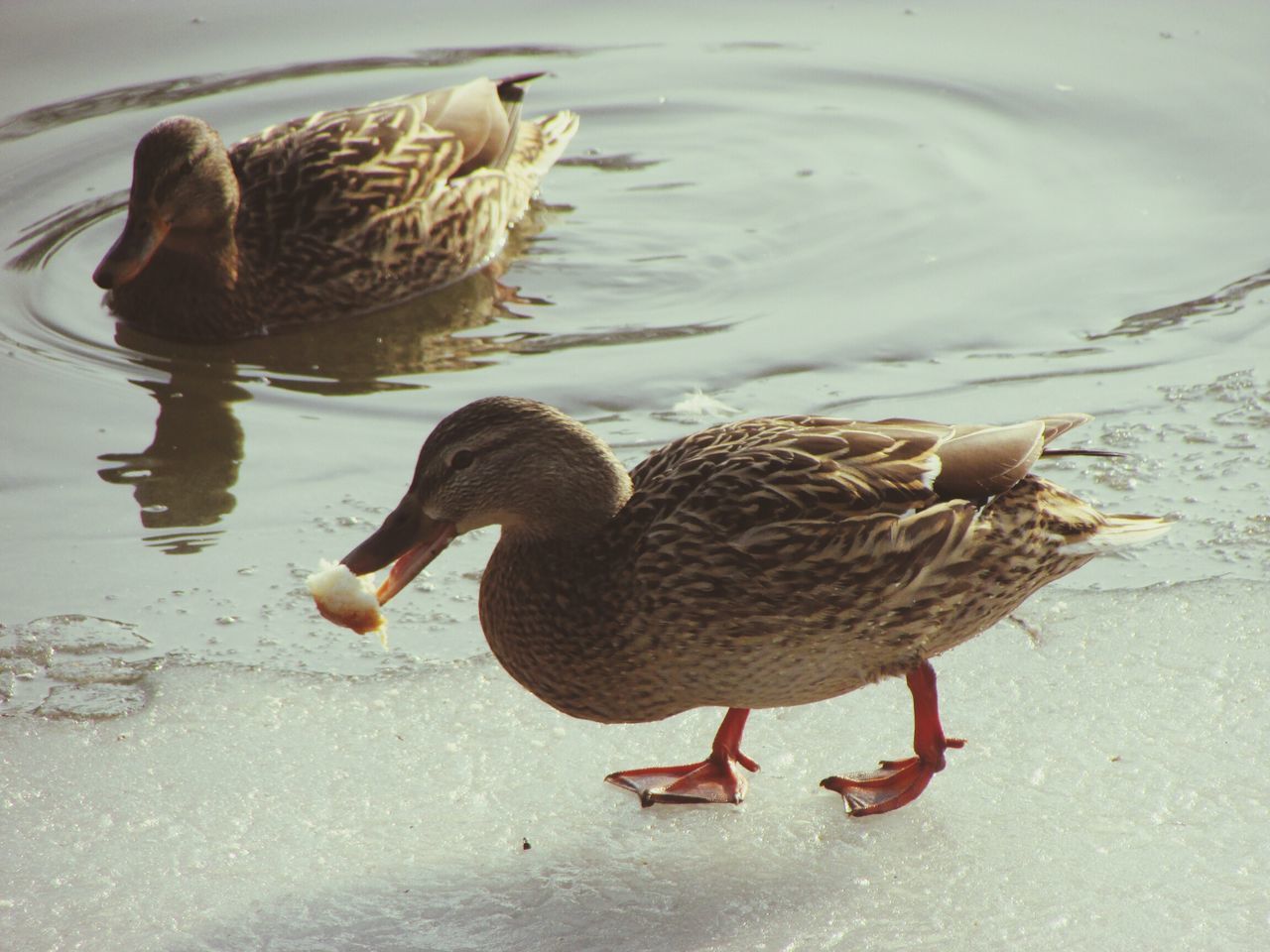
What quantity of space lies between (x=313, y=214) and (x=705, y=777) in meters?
3.64

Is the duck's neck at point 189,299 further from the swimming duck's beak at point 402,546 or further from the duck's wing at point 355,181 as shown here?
the swimming duck's beak at point 402,546

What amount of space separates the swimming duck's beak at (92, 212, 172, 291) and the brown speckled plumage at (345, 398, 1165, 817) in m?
2.98

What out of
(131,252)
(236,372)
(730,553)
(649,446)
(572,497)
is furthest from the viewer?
(131,252)

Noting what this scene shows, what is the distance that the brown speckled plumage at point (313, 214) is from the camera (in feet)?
19.5

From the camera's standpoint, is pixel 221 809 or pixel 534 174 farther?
pixel 534 174

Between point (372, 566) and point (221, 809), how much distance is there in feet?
2.03

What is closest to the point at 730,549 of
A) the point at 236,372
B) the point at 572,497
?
the point at 572,497

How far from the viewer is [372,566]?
125 inches

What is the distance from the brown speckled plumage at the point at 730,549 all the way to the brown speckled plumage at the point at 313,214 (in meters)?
3.00

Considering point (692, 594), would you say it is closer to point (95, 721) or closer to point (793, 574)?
point (793, 574)

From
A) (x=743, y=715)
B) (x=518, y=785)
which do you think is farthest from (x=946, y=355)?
(x=518, y=785)

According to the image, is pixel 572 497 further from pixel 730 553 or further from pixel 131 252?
pixel 131 252

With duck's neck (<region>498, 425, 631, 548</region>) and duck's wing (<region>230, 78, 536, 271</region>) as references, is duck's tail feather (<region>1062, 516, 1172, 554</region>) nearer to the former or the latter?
duck's neck (<region>498, 425, 631, 548</region>)

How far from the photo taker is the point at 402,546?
3201mm
